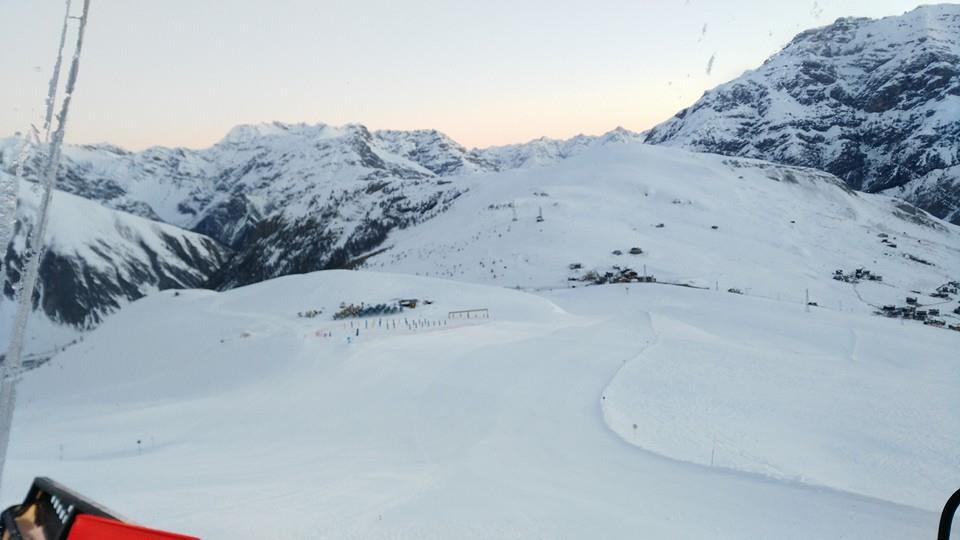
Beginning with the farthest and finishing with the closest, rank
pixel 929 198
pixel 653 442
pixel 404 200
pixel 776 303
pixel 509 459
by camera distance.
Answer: pixel 404 200 → pixel 929 198 → pixel 776 303 → pixel 653 442 → pixel 509 459

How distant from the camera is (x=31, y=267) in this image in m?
6.74

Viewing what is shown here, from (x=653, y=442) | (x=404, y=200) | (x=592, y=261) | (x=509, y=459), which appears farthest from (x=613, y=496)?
(x=404, y=200)

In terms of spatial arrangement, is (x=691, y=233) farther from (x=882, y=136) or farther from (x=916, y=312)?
(x=882, y=136)

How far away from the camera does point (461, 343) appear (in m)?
25.4

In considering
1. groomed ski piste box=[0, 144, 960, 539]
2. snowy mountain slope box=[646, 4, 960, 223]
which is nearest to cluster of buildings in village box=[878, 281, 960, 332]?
groomed ski piste box=[0, 144, 960, 539]

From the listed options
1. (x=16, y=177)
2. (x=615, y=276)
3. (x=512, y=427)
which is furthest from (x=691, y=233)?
(x=16, y=177)

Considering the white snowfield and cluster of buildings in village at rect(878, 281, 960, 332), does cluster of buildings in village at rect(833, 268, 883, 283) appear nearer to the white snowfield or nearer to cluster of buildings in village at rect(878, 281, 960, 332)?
cluster of buildings in village at rect(878, 281, 960, 332)

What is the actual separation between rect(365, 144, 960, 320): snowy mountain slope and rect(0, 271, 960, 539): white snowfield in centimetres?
2463

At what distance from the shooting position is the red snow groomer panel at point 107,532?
3.04 m

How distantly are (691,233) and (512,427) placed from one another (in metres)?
63.6

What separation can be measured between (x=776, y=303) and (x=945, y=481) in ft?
87.7

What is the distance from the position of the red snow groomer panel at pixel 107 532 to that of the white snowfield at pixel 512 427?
4800 millimetres

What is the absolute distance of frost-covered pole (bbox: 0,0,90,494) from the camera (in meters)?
6.36

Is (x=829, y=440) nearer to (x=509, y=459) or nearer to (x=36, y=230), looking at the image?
(x=509, y=459)
